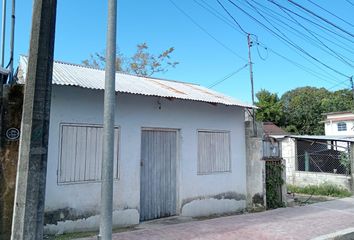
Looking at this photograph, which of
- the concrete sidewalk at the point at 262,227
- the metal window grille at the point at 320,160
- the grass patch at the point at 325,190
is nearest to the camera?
the concrete sidewalk at the point at 262,227

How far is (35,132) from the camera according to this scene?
3.88 m

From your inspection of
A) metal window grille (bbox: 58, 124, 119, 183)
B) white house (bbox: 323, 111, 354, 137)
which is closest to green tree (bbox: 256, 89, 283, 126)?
white house (bbox: 323, 111, 354, 137)

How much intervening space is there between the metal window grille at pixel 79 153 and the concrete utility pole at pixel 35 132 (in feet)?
11.3

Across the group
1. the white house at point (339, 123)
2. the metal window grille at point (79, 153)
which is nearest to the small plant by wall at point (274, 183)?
the metal window grille at point (79, 153)

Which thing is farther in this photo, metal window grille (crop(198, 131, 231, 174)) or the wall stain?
metal window grille (crop(198, 131, 231, 174))

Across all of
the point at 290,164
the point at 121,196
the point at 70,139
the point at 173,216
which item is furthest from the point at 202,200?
the point at 290,164

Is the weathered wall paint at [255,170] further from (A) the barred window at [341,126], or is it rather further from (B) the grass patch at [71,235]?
(A) the barred window at [341,126]

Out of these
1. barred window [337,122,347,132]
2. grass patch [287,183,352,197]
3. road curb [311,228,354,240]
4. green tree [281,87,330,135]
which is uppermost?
green tree [281,87,330,135]

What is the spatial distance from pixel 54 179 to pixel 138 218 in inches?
91.1

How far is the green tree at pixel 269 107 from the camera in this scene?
1429 inches

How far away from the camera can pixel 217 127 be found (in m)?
10.3

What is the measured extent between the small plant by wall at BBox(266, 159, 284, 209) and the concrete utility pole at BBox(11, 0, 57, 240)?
27.4ft

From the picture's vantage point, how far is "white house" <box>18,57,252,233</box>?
7258 mm

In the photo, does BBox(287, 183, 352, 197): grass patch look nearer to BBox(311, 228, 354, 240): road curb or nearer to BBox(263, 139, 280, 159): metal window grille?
BBox(263, 139, 280, 159): metal window grille
